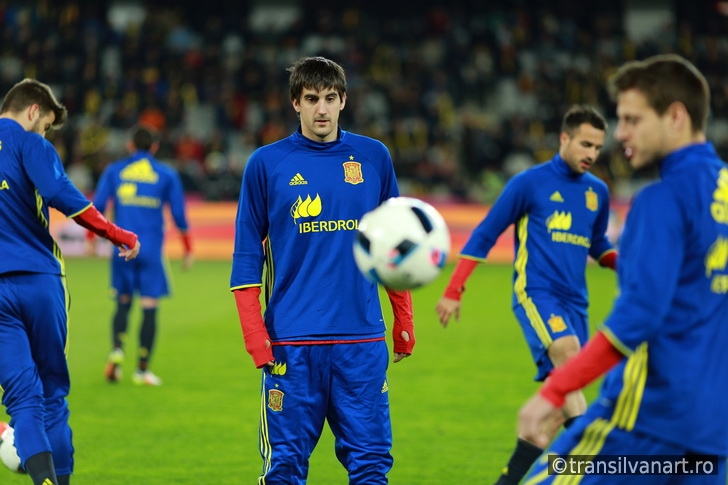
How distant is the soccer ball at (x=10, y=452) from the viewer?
17.3 feet

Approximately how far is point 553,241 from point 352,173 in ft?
5.94

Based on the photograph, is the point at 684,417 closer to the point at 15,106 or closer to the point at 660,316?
the point at 660,316

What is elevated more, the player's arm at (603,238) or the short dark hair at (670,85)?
the short dark hair at (670,85)

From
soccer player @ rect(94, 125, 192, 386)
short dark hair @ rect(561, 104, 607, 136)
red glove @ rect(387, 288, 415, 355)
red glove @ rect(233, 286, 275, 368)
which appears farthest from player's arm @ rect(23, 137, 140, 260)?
soccer player @ rect(94, 125, 192, 386)

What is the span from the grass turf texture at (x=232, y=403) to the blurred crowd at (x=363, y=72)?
33.1 ft

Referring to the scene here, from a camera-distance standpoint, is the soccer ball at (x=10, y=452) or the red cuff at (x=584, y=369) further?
the soccer ball at (x=10, y=452)

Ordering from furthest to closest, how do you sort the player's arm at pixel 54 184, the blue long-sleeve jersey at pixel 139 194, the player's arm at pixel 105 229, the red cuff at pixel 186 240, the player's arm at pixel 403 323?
the red cuff at pixel 186 240 < the blue long-sleeve jersey at pixel 139 194 < the player's arm at pixel 105 229 < the player's arm at pixel 54 184 < the player's arm at pixel 403 323

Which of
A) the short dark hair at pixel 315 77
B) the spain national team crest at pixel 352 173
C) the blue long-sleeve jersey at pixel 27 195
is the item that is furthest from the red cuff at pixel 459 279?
the blue long-sleeve jersey at pixel 27 195

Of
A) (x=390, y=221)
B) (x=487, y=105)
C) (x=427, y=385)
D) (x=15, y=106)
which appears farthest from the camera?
(x=487, y=105)

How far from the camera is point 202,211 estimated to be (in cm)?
2180

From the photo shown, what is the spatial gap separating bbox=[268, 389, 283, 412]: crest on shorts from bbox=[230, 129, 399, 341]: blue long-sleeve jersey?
0.84 feet

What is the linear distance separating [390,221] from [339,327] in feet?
2.66

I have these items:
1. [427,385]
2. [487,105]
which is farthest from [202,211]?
[427,385]

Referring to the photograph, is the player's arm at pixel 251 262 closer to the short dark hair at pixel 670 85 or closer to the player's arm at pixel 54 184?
the player's arm at pixel 54 184
